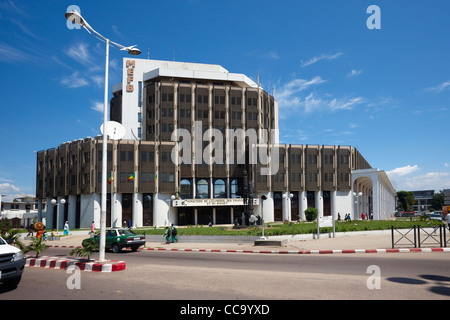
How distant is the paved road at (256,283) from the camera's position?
913cm

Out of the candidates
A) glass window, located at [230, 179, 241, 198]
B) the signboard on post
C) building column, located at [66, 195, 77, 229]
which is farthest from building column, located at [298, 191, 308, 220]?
the signboard on post

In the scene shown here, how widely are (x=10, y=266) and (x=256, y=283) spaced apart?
6855mm

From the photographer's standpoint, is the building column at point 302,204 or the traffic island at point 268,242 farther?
the building column at point 302,204

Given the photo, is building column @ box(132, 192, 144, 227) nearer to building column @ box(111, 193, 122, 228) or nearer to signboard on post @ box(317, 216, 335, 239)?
building column @ box(111, 193, 122, 228)

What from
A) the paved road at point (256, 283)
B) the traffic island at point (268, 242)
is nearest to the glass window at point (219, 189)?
the traffic island at point (268, 242)

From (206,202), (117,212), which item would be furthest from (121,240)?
(206,202)

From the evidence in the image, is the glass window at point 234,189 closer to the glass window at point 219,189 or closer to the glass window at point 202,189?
the glass window at point 219,189

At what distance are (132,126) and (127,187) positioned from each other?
64.2 ft

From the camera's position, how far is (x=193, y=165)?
65.8m

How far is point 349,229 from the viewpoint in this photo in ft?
103

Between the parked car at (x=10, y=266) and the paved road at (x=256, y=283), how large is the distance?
1.16 ft

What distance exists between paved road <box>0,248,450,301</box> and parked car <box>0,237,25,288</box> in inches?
14.0
